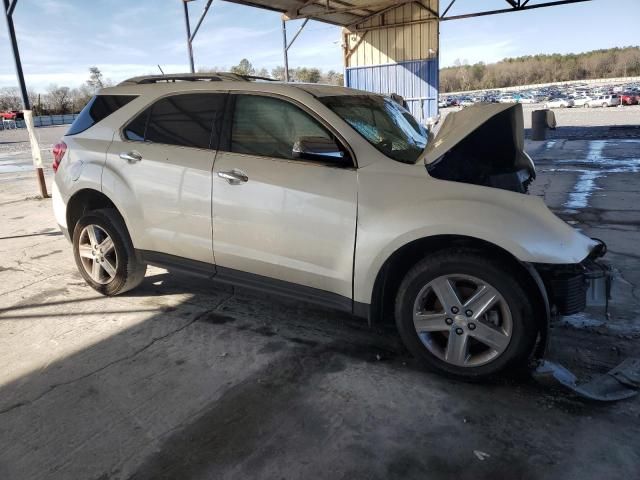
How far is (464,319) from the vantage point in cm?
298

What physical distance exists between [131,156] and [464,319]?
283cm

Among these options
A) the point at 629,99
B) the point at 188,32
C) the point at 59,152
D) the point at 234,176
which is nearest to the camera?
the point at 234,176

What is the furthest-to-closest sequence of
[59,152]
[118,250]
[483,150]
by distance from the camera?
[59,152] < [118,250] < [483,150]

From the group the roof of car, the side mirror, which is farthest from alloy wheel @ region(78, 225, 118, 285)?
the side mirror

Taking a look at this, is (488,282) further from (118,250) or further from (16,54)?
(16,54)

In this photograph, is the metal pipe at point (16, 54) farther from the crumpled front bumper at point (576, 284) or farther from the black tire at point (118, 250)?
the crumpled front bumper at point (576, 284)

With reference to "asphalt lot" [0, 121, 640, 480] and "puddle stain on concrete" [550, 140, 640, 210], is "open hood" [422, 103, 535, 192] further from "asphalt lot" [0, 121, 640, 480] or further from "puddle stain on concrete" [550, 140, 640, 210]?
"puddle stain on concrete" [550, 140, 640, 210]

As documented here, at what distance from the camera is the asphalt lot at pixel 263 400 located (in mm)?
2414

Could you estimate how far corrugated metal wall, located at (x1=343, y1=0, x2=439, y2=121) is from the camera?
1602 centimetres

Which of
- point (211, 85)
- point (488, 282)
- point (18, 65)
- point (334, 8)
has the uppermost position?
point (334, 8)

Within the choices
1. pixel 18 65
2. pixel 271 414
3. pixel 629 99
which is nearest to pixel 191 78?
pixel 271 414

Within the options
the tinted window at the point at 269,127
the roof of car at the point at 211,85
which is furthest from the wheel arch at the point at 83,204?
the tinted window at the point at 269,127

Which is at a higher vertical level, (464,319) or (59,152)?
(59,152)

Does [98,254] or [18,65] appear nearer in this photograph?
[98,254]
